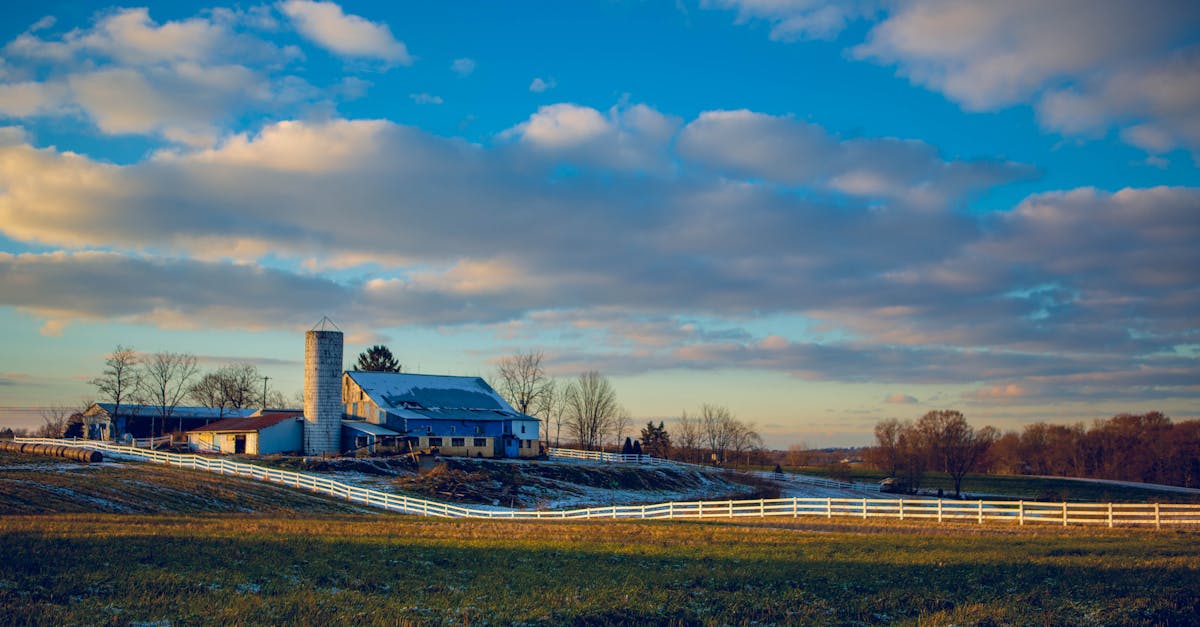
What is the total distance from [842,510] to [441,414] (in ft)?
147

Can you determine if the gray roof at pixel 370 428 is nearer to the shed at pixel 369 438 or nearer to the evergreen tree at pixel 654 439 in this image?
the shed at pixel 369 438

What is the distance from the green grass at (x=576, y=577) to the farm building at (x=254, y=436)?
40.3 m

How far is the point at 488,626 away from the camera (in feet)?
46.8

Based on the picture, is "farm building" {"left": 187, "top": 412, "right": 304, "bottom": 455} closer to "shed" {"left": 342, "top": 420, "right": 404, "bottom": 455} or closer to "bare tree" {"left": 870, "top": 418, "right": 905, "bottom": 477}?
"shed" {"left": 342, "top": 420, "right": 404, "bottom": 455}

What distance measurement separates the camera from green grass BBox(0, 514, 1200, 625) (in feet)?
49.3

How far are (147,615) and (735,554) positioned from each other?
1423 cm

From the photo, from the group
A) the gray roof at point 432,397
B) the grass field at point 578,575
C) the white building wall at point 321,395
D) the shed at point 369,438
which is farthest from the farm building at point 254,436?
the grass field at point 578,575

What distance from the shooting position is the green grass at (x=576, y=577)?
591 inches

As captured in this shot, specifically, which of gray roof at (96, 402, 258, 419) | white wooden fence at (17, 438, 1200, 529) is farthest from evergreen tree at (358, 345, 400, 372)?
white wooden fence at (17, 438, 1200, 529)

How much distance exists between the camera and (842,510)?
3656 centimetres

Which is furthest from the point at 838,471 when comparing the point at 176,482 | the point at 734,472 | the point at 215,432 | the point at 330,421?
the point at 176,482

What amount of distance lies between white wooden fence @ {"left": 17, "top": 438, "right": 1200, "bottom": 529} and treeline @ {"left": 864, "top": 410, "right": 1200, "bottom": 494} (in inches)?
1686

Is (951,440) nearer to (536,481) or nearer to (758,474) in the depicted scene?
(758,474)

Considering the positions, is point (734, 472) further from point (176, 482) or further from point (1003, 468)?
point (1003, 468)
